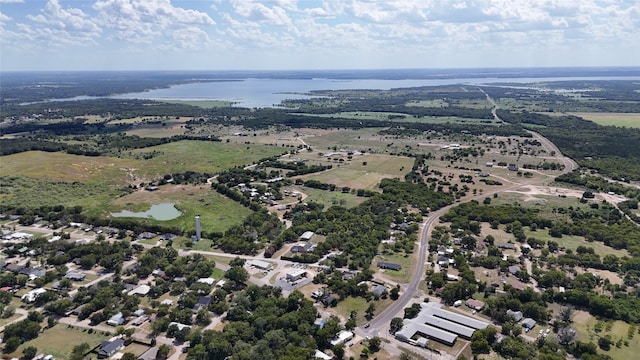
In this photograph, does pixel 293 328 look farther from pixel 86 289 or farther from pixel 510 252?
pixel 510 252

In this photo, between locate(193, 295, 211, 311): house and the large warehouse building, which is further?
locate(193, 295, 211, 311): house

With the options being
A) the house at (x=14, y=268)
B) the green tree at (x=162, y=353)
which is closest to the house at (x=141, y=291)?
the green tree at (x=162, y=353)

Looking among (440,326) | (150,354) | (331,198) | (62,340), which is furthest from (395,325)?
(331,198)

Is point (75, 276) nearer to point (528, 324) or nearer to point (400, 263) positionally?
point (400, 263)

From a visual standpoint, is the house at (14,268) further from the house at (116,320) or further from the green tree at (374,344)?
the green tree at (374,344)

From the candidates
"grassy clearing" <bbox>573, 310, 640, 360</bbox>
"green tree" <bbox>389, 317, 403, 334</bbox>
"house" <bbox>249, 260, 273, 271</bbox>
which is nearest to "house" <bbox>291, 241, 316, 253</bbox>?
"house" <bbox>249, 260, 273, 271</bbox>

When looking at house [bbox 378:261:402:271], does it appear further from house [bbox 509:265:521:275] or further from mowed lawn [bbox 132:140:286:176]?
mowed lawn [bbox 132:140:286:176]

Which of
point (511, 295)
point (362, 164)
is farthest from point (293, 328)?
point (362, 164)
